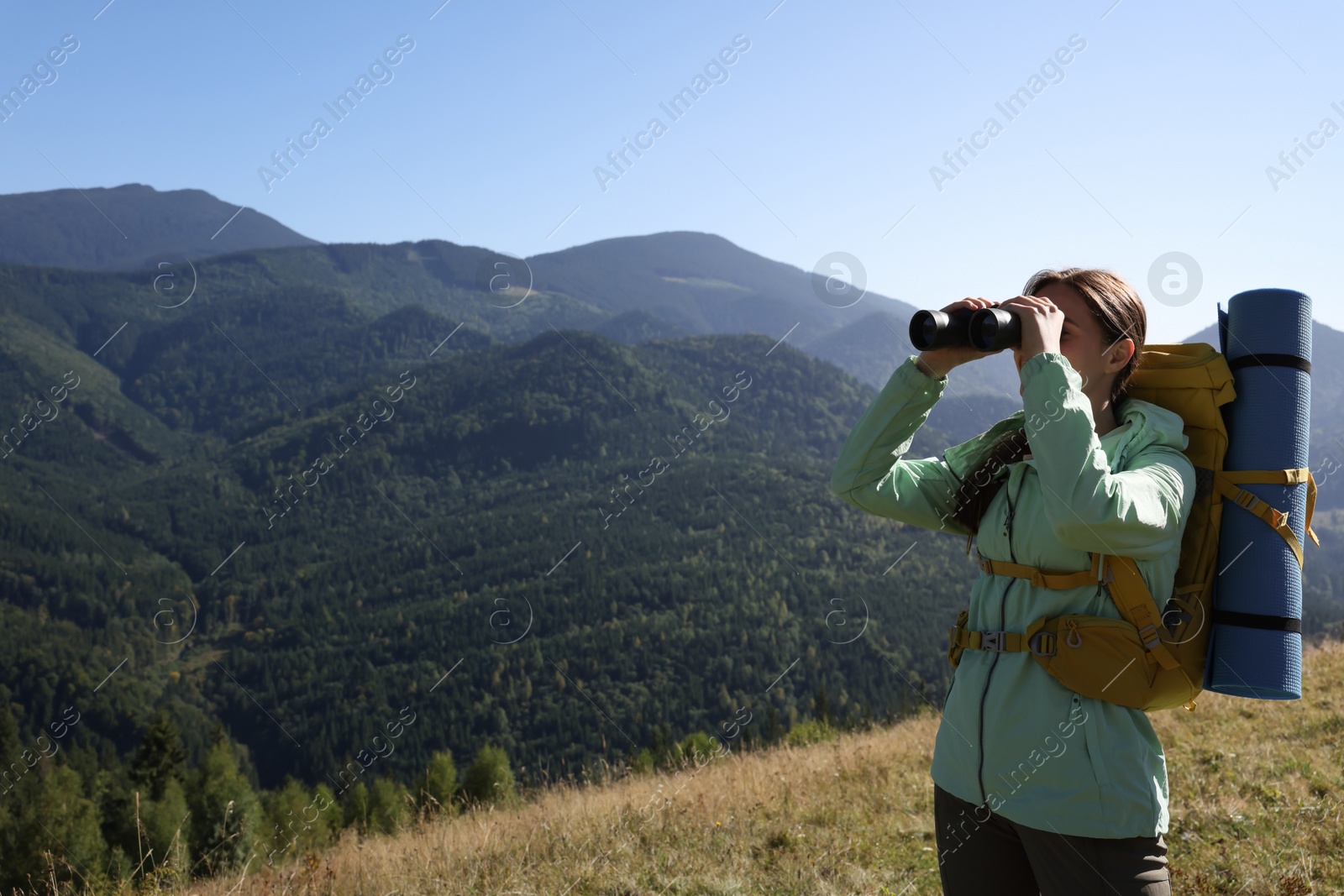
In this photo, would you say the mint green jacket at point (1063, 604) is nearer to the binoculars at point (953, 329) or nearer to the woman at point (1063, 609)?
the woman at point (1063, 609)

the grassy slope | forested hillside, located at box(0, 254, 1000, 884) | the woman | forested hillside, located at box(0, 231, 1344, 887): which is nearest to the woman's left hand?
the woman

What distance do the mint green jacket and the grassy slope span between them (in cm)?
223

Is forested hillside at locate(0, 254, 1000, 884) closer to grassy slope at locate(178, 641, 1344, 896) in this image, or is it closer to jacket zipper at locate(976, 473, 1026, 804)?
grassy slope at locate(178, 641, 1344, 896)

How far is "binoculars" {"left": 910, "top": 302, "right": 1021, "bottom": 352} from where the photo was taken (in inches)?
66.2

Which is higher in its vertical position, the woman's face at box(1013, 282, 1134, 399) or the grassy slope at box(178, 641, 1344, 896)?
the woman's face at box(1013, 282, 1134, 399)

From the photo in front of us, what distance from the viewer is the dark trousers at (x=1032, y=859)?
1433 millimetres

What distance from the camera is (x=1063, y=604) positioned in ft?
5.15

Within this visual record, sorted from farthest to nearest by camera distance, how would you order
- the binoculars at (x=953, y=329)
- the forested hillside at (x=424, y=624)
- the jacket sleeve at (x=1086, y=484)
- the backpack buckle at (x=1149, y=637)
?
the forested hillside at (x=424, y=624) → the binoculars at (x=953, y=329) → the backpack buckle at (x=1149, y=637) → the jacket sleeve at (x=1086, y=484)

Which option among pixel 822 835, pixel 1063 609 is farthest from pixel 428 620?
pixel 1063 609

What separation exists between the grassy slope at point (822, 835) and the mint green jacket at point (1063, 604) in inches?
87.7

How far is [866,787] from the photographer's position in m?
5.06

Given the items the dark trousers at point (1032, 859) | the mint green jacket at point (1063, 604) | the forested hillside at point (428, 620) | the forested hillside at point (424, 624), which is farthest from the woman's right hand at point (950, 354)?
the forested hillside at point (428, 620)

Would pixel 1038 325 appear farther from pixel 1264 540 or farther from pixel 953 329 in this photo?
pixel 1264 540

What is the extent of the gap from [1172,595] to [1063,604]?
208 millimetres
